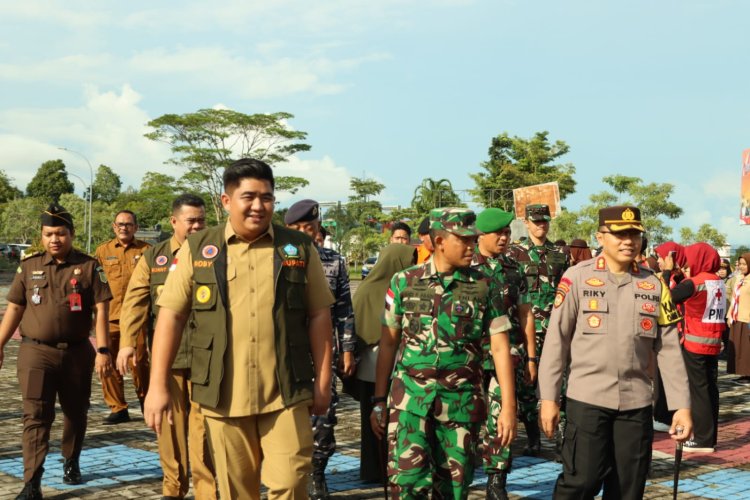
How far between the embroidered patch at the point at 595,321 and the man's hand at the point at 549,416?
477 mm

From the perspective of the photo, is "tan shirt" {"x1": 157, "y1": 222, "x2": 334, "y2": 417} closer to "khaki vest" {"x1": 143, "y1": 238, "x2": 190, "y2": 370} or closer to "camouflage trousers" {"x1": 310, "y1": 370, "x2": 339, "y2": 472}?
"khaki vest" {"x1": 143, "y1": 238, "x2": 190, "y2": 370}

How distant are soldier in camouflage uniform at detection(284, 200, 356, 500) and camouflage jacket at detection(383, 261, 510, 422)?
163cm

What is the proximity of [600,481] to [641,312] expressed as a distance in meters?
0.94

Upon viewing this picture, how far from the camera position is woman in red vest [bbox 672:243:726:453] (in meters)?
8.09

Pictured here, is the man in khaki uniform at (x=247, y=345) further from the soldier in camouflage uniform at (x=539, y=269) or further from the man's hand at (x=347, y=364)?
the soldier in camouflage uniform at (x=539, y=269)

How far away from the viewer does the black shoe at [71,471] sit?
21.3 ft

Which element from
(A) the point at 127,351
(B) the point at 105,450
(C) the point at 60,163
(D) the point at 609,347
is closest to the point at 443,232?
(D) the point at 609,347

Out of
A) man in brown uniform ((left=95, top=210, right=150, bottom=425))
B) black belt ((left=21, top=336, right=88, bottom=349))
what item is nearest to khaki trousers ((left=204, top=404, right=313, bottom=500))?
black belt ((left=21, top=336, right=88, bottom=349))

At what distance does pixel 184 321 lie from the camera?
12.8 ft

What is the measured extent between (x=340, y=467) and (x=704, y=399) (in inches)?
144

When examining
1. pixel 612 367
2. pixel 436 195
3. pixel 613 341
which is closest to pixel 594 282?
pixel 613 341

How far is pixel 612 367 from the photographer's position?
452cm

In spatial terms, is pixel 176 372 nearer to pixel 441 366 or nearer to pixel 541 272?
pixel 441 366

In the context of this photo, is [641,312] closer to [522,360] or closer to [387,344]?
A: [387,344]
